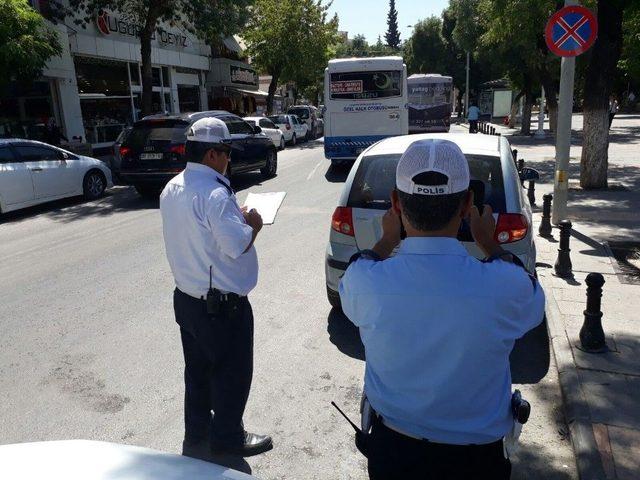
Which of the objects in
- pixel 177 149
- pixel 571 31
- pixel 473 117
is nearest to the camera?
pixel 571 31

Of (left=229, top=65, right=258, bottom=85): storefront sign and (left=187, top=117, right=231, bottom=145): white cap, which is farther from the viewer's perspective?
(left=229, top=65, right=258, bottom=85): storefront sign

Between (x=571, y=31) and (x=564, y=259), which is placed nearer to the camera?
(x=564, y=259)

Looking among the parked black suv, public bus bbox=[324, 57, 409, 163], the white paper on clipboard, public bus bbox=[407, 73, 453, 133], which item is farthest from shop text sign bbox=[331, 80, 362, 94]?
the white paper on clipboard

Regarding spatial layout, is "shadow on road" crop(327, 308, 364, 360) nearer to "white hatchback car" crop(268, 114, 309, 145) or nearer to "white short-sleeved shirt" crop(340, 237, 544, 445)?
"white short-sleeved shirt" crop(340, 237, 544, 445)

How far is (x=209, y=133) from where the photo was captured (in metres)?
2.95

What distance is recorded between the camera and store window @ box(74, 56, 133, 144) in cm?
2220

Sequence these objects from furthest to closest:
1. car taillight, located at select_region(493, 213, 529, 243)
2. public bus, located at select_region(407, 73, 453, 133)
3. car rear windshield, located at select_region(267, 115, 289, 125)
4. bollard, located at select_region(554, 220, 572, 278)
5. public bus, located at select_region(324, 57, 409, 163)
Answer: public bus, located at select_region(407, 73, 453, 133) < car rear windshield, located at select_region(267, 115, 289, 125) < public bus, located at select_region(324, 57, 409, 163) < bollard, located at select_region(554, 220, 572, 278) < car taillight, located at select_region(493, 213, 529, 243)

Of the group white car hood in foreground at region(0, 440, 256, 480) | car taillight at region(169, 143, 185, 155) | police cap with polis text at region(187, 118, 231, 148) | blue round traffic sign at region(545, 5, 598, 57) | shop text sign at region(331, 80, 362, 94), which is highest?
blue round traffic sign at region(545, 5, 598, 57)

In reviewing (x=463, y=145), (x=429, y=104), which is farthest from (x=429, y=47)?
(x=463, y=145)

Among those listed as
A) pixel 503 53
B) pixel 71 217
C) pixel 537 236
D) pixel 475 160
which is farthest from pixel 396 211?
pixel 503 53

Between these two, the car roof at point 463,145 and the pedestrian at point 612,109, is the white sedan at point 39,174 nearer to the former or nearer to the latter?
the car roof at point 463,145

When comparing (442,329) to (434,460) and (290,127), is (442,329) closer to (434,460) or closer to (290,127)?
(434,460)

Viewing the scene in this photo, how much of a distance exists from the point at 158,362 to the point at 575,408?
3098mm

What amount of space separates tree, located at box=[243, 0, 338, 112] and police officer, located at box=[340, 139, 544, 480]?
A: 3311 cm
